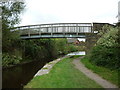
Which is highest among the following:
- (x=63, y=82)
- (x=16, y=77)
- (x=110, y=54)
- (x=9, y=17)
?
(x=9, y=17)

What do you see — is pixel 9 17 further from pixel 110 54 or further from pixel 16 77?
pixel 110 54

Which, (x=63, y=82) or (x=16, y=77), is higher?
(x=63, y=82)

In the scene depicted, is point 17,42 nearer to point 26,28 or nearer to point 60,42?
point 26,28

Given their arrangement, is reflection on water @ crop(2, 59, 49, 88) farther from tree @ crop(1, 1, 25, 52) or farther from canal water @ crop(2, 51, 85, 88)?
tree @ crop(1, 1, 25, 52)

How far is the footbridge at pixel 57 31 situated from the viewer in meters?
28.2

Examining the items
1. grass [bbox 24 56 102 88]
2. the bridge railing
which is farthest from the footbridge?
grass [bbox 24 56 102 88]

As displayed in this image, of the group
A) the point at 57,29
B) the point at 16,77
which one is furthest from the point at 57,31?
the point at 16,77

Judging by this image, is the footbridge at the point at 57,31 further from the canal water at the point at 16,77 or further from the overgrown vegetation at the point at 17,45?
the canal water at the point at 16,77

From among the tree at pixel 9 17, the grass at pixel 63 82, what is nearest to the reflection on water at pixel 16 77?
the grass at pixel 63 82

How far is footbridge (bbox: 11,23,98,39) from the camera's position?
28.2 metres

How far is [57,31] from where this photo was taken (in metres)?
30.0

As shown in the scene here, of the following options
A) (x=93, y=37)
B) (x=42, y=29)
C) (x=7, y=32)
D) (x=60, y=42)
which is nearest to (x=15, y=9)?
(x=7, y=32)

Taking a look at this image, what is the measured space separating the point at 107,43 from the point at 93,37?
7496 mm

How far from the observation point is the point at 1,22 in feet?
65.0
